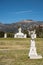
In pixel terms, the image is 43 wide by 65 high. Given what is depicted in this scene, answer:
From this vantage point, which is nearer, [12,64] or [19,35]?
[12,64]

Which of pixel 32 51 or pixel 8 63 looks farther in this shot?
pixel 32 51

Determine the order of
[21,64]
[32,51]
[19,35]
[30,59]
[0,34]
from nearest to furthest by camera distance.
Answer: [21,64]
[30,59]
[32,51]
[19,35]
[0,34]

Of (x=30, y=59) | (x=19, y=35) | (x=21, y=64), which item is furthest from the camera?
(x=19, y=35)

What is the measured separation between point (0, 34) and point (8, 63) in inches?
1206

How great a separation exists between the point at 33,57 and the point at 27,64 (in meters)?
1.95

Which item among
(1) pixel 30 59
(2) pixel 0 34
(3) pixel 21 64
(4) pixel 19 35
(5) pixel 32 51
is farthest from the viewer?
(2) pixel 0 34

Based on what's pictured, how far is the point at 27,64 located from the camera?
10.9m

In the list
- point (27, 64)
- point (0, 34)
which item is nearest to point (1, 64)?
point (27, 64)

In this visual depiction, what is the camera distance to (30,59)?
1245cm

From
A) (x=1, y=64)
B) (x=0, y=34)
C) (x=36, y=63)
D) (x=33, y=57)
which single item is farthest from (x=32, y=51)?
(x=0, y=34)

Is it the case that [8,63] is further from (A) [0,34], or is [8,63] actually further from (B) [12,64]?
(A) [0,34]

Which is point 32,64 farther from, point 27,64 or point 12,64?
point 12,64

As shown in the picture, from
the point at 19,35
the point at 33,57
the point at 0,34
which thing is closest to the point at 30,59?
the point at 33,57

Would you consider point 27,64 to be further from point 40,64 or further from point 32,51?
point 32,51
